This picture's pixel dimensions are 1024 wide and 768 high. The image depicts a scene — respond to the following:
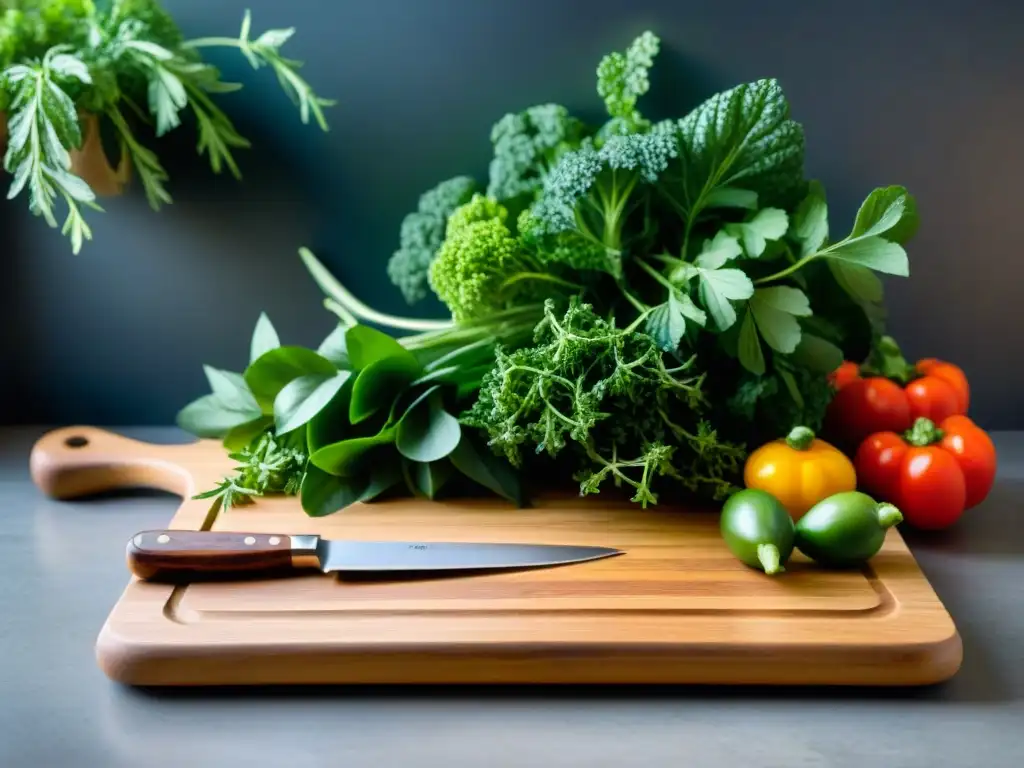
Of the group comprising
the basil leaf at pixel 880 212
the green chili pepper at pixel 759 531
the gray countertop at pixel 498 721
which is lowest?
the gray countertop at pixel 498 721

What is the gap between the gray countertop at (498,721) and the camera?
2.31 feet

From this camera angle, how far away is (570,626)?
801mm

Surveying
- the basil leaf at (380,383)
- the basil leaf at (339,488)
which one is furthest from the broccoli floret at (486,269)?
the basil leaf at (339,488)

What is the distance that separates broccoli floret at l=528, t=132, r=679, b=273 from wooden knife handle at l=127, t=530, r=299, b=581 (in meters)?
0.44

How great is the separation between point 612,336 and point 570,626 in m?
0.30

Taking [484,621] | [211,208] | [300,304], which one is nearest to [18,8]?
[211,208]

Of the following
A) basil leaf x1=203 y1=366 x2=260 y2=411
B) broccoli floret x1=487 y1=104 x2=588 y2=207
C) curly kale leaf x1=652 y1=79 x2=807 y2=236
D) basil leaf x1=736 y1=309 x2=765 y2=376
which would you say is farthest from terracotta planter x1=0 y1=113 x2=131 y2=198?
basil leaf x1=736 y1=309 x2=765 y2=376

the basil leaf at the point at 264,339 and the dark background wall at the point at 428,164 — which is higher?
the dark background wall at the point at 428,164

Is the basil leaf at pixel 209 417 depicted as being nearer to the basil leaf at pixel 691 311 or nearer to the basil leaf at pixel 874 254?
the basil leaf at pixel 691 311

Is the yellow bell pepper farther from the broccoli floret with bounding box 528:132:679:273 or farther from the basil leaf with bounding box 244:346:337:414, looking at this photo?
the basil leaf with bounding box 244:346:337:414

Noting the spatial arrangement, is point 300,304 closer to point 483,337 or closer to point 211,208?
point 211,208

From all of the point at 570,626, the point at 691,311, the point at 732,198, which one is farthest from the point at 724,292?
the point at 570,626

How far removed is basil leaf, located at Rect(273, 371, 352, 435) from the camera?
3.39ft

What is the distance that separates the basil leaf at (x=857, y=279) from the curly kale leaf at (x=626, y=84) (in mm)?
306
